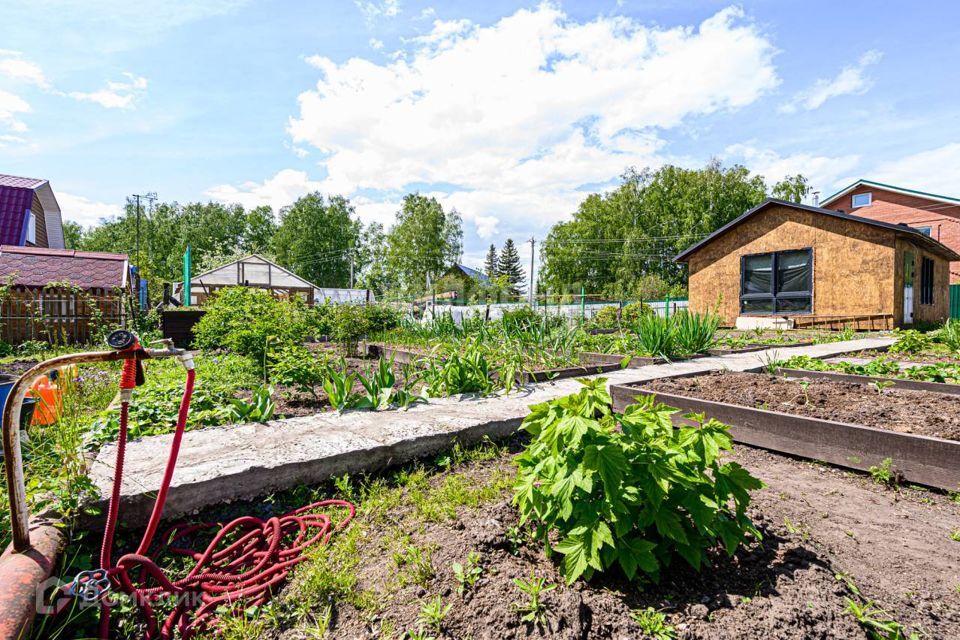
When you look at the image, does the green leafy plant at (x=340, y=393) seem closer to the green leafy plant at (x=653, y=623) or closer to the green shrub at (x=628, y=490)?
the green shrub at (x=628, y=490)

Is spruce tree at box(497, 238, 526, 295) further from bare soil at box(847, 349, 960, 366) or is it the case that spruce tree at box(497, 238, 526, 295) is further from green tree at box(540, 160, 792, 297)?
bare soil at box(847, 349, 960, 366)

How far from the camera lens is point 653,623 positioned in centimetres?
126

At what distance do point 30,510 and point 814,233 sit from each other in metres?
17.2

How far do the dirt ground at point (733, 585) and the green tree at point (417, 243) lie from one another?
3916 cm

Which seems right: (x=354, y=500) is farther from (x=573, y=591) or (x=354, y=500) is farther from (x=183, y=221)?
(x=183, y=221)

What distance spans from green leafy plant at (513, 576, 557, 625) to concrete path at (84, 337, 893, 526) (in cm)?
131

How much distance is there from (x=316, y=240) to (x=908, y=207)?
159 feet

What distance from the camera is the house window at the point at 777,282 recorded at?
14.1m

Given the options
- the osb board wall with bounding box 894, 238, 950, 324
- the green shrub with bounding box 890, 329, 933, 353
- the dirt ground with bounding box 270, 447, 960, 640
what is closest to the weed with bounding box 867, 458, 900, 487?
the dirt ground with bounding box 270, 447, 960, 640

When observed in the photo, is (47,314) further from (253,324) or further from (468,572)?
(468,572)

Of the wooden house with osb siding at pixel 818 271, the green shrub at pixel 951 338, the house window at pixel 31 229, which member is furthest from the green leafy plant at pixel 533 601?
the house window at pixel 31 229

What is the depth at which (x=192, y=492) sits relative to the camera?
2014 millimetres

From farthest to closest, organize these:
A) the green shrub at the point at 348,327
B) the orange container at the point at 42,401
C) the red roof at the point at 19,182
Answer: the red roof at the point at 19,182
the green shrub at the point at 348,327
the orange container at the point at 42,401

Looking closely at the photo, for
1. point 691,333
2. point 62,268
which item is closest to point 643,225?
point 691,333
